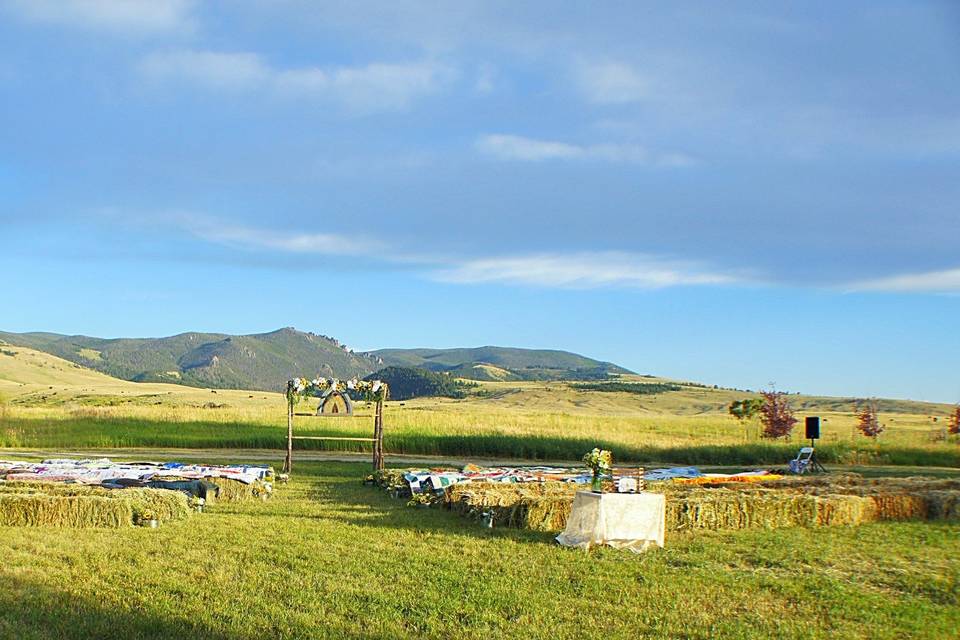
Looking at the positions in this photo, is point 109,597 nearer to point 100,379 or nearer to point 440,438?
point 440,438

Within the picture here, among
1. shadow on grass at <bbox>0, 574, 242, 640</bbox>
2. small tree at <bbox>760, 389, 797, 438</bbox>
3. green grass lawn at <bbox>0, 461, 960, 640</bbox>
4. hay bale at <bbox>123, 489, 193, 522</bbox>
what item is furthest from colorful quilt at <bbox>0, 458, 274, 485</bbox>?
small tree at <bbox>760, 389, 797, 438</bbox>

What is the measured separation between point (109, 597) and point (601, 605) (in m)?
4.94

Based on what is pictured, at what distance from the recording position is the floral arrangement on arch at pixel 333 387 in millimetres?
27188

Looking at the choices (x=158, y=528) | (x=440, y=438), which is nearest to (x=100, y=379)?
(x=440, y=438)

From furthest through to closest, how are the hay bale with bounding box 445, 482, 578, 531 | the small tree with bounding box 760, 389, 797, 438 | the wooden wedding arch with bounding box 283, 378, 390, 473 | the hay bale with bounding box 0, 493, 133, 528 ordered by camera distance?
the small tree with bounding box 760, 389, 797, 438 < the wooden wedding arch with bounding box 283, 378, 390, 473 < the hay bale with bounding box 445, 482, 578, 531 < the hay bale with bounding box 0, 493, 133, 528

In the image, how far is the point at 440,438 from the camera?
37.2 metres

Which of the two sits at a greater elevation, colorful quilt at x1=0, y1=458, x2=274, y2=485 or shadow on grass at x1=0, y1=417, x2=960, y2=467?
colorful quilt at x1=0, y1=458, x2=274, y2=485

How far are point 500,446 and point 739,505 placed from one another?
2187 cm

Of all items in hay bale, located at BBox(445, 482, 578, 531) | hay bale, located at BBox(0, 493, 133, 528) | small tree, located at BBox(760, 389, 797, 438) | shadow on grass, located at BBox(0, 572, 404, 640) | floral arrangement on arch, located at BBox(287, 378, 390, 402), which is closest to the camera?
shadow on grass, located at BBox(0, 572, 404, 640)

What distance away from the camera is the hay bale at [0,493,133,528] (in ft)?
43.4

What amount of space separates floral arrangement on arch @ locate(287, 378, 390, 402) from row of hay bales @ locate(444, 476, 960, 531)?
1012 cm

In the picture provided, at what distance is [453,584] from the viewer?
9828 millimetres

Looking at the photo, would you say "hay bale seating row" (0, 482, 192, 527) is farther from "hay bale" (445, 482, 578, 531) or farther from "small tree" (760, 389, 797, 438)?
"small tree" (760, 389, 797, 438)

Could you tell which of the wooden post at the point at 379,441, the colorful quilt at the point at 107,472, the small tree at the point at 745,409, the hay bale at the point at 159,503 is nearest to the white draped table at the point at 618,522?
the hay bale at the point at 159,503
